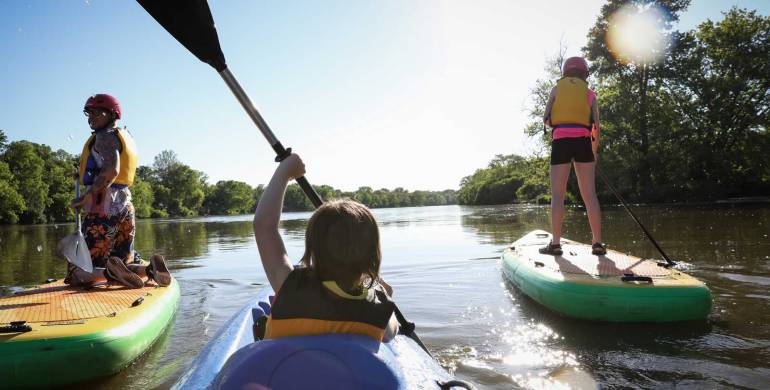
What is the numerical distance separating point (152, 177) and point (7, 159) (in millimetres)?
45135

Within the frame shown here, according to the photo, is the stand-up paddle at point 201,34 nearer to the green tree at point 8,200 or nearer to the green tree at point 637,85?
the green tree at point 637,85

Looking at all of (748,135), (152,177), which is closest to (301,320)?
(748,135)

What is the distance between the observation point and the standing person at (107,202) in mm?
4367

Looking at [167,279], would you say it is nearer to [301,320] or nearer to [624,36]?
[301,320]

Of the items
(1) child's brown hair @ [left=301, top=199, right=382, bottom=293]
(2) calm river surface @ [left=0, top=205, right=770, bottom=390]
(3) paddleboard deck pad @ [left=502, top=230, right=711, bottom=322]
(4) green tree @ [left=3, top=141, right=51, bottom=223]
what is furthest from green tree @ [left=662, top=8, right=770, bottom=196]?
(4) green tree @ [left=3, top=141, right=51, bottom=223]

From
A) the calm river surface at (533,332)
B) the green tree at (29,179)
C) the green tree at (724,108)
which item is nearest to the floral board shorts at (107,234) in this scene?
the calm river surface at (533,332)

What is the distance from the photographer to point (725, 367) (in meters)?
2.68

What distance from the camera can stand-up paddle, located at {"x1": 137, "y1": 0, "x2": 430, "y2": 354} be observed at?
225 cm

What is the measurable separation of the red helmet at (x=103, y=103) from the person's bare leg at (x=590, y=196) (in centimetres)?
478

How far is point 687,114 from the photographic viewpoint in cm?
2716

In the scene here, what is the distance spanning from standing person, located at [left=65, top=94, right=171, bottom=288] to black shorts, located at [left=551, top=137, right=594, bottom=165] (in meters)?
4.30

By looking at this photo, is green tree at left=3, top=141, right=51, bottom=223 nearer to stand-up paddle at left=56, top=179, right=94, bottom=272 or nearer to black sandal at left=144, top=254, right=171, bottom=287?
black sandal at left=144, top=254, right=171, bottom=287

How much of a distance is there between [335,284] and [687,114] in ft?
103

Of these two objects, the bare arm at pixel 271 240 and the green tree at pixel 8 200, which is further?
the green tree at pixel 8 200
